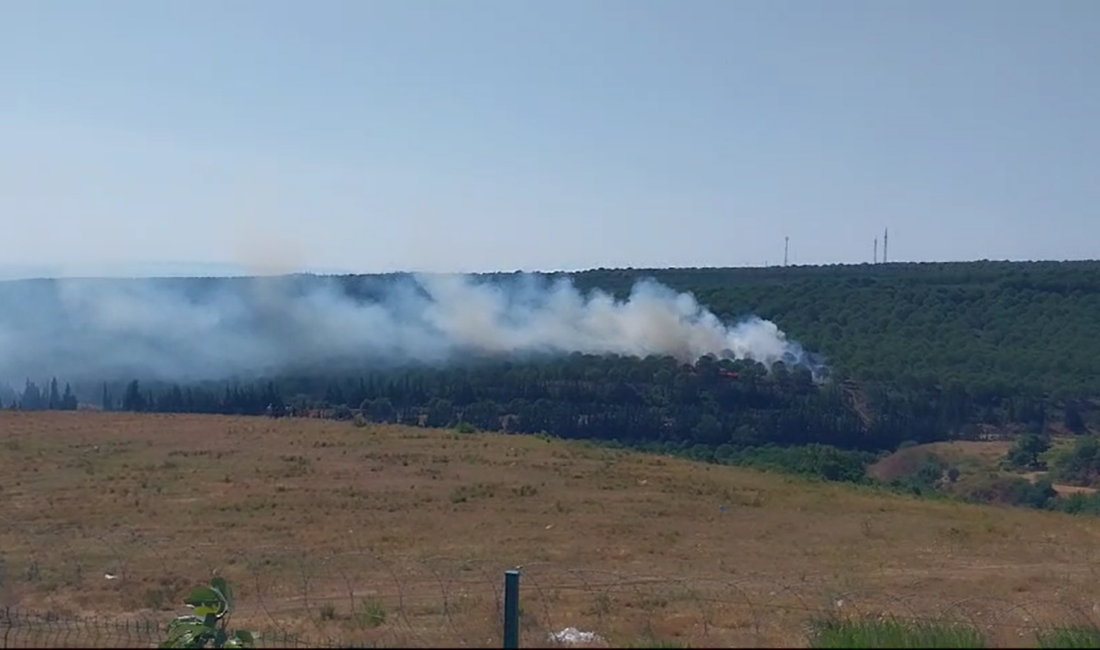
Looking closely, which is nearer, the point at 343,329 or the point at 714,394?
the point at 714,394

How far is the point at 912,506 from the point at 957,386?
1390 inches

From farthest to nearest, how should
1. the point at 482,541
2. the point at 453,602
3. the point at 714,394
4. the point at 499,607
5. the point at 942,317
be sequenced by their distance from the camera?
1. the point at 942,317
2. the point at 714,394
3. the point at 482,541
4. the point at 453,602
5. the point at 499,607

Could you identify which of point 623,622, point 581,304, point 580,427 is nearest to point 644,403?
point 580,427

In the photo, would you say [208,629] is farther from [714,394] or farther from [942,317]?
[942,317]

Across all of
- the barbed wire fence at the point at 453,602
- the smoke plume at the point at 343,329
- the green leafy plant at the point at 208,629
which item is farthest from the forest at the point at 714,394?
the green leafy plant at the point at 208,629

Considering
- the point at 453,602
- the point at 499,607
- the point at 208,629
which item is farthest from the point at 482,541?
the point at 208,629

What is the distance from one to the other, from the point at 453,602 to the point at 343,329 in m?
60.9

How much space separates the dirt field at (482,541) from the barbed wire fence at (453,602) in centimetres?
8

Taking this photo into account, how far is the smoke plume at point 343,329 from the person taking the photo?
73500 mm

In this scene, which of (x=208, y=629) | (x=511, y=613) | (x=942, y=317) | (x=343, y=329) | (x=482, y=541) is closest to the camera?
(x=511, y=613)

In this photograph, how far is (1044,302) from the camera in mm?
87938

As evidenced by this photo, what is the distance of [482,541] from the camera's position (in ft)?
83.8

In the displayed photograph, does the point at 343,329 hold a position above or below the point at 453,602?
above

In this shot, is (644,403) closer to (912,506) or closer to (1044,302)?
(912,506)
